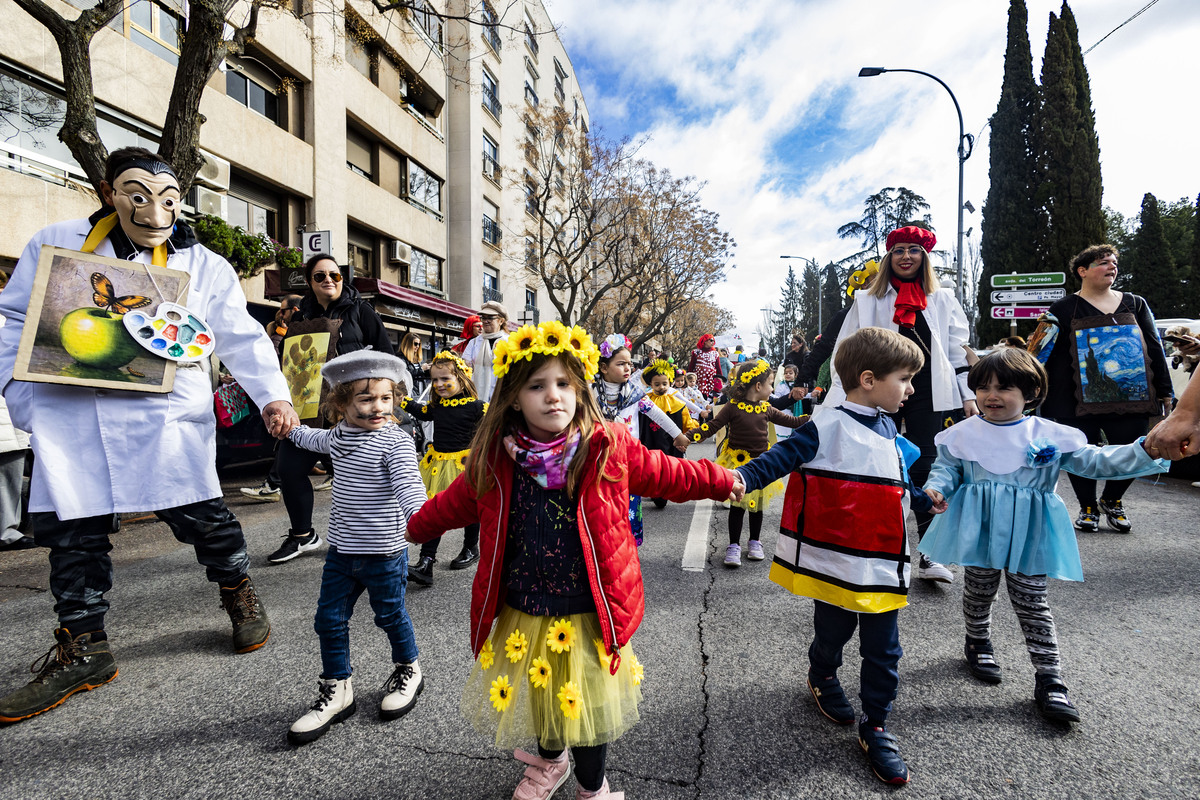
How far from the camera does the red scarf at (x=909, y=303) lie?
3.71 meters

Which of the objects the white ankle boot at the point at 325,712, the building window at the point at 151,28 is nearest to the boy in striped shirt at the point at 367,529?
the white ankle boot at the point at 325,712

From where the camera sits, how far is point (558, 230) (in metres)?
22.8

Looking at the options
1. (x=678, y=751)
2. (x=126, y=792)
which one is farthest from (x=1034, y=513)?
(x=126, y=792)

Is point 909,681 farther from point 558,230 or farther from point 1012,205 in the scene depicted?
point 1012,205

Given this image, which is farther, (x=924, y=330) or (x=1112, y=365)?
A: (x=1112, y=365)

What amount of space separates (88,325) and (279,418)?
2.72ft

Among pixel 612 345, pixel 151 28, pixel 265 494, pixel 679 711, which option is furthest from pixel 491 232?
pixel 679 711

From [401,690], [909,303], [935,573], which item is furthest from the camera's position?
[909,303]

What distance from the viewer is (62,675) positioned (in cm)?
246

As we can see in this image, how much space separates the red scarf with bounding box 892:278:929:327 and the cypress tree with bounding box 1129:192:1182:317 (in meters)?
40.2

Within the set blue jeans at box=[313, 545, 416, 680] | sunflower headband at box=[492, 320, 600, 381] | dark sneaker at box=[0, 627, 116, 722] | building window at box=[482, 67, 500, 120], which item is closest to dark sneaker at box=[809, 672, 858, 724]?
sunflower headband at box=[492, 320, 600, 381]

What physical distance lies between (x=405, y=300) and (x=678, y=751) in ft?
40.5

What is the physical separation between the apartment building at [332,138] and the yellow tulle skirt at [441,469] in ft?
20.2

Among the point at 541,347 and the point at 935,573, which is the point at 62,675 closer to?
the point at 541,347
